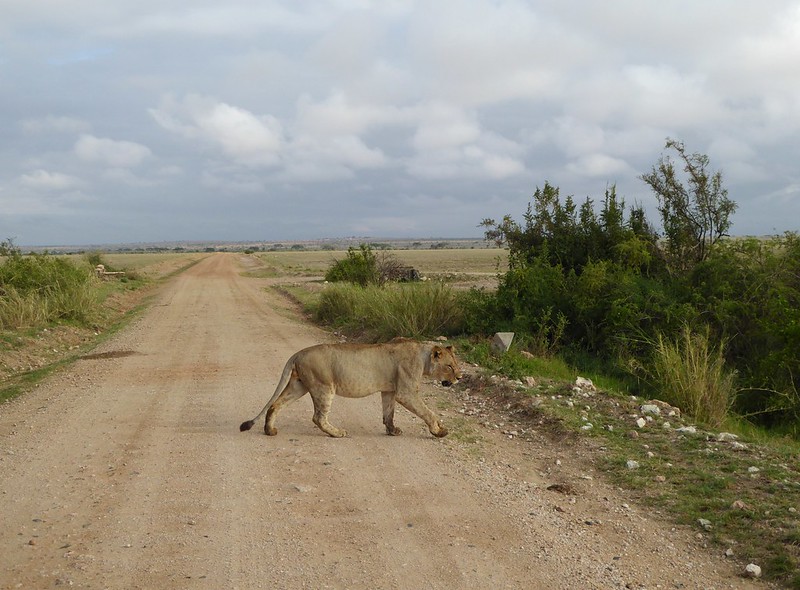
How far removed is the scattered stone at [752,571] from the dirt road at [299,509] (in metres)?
0.11

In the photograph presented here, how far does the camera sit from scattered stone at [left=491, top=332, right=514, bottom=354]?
1366 centimetres

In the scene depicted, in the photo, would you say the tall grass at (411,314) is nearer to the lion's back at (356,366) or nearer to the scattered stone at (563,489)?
the lion's back at (356,366)

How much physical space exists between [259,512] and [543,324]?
9471mm

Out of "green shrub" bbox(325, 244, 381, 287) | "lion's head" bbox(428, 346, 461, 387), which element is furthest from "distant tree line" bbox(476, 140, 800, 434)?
"green shrub" bbox(325, 244, 381, 287)

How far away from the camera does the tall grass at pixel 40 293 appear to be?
1864 cm

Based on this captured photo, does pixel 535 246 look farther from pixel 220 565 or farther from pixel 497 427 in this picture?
pixel 220 565

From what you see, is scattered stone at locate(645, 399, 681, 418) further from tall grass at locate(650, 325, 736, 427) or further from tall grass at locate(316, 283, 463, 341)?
tall grass at locate(316, 283, 463, 341)

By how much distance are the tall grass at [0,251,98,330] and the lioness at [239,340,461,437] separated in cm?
1250

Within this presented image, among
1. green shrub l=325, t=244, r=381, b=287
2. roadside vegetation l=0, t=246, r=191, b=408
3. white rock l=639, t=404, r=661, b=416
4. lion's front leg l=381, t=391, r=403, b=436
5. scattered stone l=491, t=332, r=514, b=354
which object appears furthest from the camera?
green shrub l=325, t=244, r=381, b=287

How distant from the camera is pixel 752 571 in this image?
16.8 feet

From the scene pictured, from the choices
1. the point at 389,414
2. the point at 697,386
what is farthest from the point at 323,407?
the point at 697,386


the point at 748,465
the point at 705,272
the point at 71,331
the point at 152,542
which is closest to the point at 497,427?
the point at 748,465

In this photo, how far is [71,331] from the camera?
19344 millimetres

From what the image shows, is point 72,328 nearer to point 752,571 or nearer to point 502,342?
point 502,342
